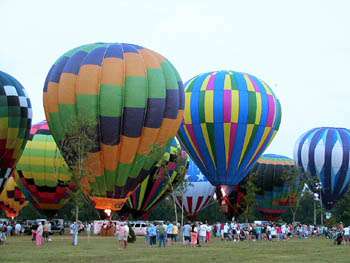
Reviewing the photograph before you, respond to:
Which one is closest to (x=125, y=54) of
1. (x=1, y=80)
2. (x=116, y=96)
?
(x=116, y=96)

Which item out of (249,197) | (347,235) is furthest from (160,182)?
(347,235)

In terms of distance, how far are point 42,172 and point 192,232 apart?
20.9 m

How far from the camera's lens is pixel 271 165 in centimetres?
6894

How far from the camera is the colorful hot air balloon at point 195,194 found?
218ft

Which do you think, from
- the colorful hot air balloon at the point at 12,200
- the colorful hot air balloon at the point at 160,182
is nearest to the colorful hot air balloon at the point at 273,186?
the colorful hot air balloon at the point at 160,182

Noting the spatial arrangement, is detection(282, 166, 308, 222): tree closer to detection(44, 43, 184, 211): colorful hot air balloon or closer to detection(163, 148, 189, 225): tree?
detection(163, 148, 189, 225): tree

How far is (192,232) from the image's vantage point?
110 feet

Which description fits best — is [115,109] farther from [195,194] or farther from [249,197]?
[195,194]

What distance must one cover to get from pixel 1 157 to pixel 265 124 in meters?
17.4

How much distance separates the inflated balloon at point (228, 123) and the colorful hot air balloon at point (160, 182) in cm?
173

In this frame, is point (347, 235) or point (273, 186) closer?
point (347, 235)

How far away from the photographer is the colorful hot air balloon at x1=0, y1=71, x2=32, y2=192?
4297cm

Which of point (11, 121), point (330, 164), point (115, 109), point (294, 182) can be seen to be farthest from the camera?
point (330, 164)

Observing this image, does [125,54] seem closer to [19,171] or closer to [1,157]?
A: [1,157]
